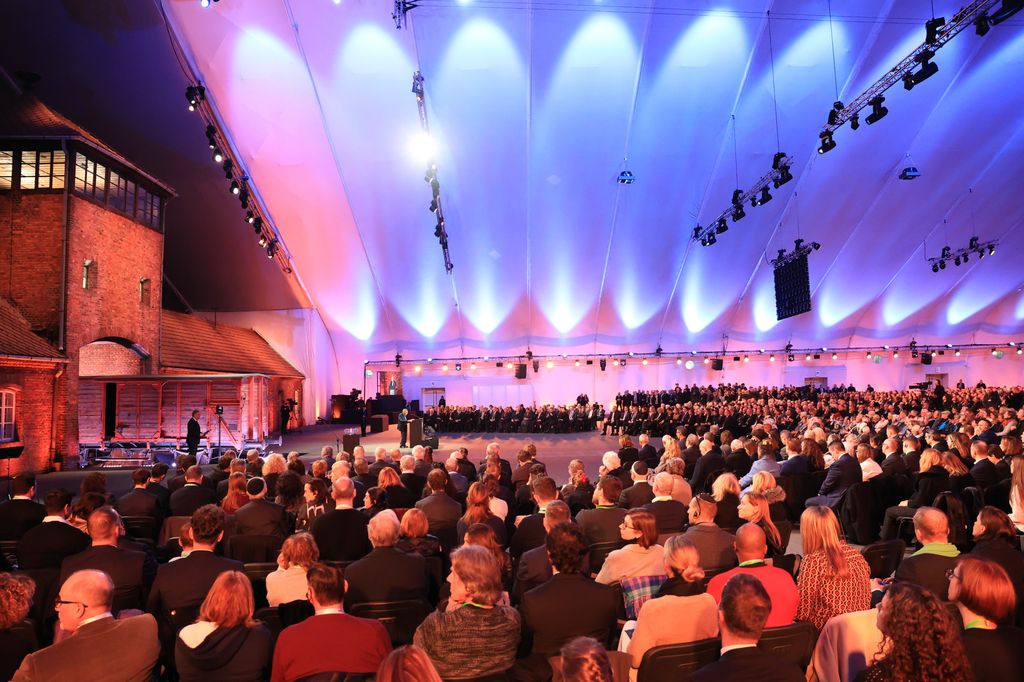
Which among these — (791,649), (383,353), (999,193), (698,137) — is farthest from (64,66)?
(999,193)

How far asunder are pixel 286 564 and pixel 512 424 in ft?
67.1

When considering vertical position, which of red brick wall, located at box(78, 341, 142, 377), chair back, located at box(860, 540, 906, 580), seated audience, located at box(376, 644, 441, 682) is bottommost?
chair back, located at box(860, 540, 906, 580)

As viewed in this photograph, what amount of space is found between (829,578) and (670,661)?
1170 mm

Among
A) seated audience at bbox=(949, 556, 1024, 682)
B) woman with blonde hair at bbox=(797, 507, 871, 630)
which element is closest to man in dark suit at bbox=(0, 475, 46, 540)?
woman with blonde hair at bbox=(797, 507, 871, 630)

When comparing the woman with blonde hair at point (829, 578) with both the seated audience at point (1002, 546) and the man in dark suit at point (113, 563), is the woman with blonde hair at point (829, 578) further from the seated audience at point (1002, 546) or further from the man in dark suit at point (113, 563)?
the man in dark suit at point (113, 563)

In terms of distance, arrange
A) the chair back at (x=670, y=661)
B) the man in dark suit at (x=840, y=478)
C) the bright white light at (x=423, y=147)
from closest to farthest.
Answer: the chair back at (x=670, y=661)
the man in dark suit at (x=840, y=478)
the bright white light at (x=423, y=147)

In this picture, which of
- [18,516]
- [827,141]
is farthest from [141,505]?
[827,141]

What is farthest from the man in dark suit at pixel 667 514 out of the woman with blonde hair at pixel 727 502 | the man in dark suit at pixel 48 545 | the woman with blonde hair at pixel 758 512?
the man in dark suit at pixel 48 545

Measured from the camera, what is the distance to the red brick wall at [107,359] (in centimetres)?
1727

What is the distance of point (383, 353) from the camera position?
26609 mm

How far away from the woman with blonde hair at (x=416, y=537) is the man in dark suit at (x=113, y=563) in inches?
60.9

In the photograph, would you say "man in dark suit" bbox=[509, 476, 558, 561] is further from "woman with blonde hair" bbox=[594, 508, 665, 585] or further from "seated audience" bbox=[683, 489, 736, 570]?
"seated audience" bbox=[683, 489, 736, 570]

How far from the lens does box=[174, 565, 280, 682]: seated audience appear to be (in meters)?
2.70

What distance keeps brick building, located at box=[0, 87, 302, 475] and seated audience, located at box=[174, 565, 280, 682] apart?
43.7 ft
